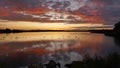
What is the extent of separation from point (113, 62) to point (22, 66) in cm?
1048

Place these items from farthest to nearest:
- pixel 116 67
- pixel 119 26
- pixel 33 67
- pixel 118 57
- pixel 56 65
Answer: pixel 119 26, pixel 56 65, pixel 118 57, pixel 116 67, pixel 33 67

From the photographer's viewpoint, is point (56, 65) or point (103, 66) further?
point (56, 65)

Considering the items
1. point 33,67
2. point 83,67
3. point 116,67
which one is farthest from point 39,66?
point 116,67

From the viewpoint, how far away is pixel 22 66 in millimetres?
25703

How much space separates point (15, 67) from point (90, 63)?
891 cm

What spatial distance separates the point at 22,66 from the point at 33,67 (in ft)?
23.8

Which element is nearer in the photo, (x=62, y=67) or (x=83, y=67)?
(x=83, y=67)

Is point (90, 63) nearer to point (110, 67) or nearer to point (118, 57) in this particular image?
point (110, 67)

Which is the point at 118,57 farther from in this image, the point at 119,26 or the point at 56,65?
the point at 119,26

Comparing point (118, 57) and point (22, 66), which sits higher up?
point (118, 57)

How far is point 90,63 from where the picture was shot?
20375mm

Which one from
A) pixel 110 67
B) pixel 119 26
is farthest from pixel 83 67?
pixel 119 26

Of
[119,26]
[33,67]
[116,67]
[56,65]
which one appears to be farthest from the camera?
[119,26]

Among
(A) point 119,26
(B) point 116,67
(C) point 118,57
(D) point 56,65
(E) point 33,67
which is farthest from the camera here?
(A) point 119,26
